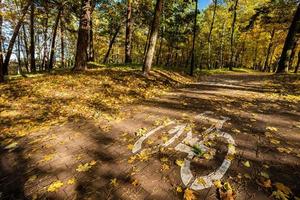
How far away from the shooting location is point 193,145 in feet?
13.6

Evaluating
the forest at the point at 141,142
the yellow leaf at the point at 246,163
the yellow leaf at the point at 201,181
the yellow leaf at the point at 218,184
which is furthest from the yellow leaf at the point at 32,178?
the yellow leaf at the point at 246,163

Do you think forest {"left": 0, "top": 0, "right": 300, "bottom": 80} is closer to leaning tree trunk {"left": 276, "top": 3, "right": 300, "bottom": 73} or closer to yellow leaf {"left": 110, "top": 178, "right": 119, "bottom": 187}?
leaning tree trunk {"left": 276, "top": 3, "right": 300, "bottom": 73}

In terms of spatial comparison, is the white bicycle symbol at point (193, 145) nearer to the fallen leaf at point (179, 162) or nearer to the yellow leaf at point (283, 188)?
the fallen leaf at point (179, 162)

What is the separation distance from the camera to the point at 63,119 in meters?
6.17

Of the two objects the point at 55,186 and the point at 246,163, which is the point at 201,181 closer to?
the point at 246,163

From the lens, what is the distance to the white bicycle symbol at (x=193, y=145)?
122 inches

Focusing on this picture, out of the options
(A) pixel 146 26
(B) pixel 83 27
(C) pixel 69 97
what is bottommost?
(C) pixel 69 97

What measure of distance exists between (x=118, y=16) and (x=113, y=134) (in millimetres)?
19778

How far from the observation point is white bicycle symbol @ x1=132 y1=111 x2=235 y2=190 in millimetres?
3106

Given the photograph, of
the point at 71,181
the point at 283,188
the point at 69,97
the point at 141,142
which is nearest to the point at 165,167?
the point at 141,142

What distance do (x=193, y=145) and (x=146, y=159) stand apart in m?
1.03

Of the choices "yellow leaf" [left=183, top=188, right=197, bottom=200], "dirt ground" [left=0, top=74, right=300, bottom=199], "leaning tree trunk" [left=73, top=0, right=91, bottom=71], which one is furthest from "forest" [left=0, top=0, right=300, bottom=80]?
"yellow leaf" [left=183, top=188, right=197, bottom=200]

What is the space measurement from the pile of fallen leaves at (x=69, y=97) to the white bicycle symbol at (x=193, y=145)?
1.99m

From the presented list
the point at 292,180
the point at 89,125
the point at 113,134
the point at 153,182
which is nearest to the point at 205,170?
the point at 153,182
